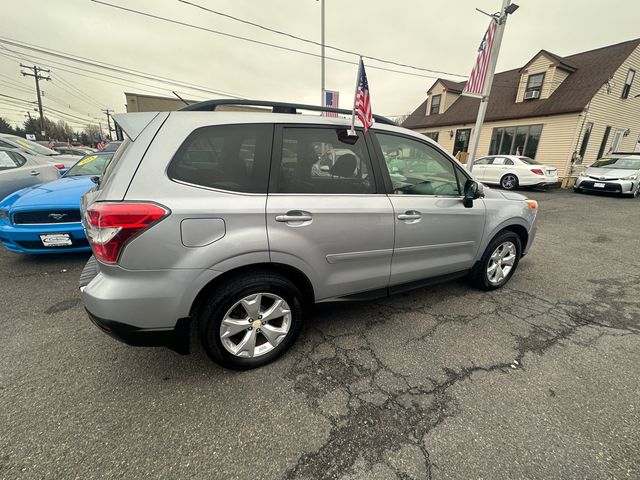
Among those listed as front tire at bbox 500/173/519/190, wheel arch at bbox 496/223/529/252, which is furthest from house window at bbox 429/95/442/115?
wheel arch at bbox 496/223/529/252

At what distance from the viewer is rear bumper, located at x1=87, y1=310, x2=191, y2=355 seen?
1752mm

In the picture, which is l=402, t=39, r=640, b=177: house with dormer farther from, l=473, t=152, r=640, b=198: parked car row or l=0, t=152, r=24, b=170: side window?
l=0, t=152, r=24, b=170: side window

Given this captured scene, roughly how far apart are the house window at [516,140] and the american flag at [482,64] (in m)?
10.7

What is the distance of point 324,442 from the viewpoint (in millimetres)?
1646

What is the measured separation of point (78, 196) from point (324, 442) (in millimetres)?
4102

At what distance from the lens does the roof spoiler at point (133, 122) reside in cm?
180

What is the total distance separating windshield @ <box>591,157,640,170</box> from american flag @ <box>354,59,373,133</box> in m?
14.3

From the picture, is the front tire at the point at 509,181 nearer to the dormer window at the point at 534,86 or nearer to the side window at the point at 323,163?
the dormer window at the point at 534,86

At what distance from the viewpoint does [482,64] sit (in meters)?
6.93

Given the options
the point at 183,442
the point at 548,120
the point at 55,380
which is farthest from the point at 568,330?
the point at 548,120

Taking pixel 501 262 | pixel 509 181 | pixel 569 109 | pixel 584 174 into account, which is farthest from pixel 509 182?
pixel 501 262

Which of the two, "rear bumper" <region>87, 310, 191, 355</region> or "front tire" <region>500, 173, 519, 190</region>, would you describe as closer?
"rear bumper" <region>87, 310, 191, 355</region>

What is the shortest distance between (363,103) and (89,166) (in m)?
5.39

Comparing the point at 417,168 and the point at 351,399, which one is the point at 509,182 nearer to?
the point at 417,168
